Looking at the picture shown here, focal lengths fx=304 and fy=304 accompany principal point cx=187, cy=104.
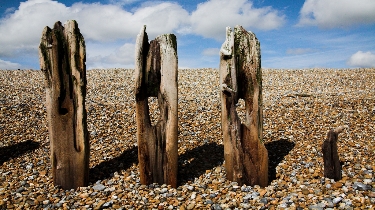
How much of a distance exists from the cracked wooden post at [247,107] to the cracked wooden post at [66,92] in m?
2.84

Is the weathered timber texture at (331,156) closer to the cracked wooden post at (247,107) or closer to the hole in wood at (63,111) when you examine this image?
the cracked wooden post at (247,107)

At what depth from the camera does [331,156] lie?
19.9 ft

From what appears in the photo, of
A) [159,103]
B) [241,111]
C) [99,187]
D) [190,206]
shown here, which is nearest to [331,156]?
[190,206]

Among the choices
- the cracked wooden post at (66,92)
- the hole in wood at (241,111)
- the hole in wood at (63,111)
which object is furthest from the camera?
the hole in wood at (241,111)

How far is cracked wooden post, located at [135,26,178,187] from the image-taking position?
19.2 ft

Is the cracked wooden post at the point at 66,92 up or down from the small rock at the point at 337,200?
up

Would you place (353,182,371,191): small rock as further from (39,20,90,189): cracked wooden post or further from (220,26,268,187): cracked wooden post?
(39,20,90,189): cracked wooden post

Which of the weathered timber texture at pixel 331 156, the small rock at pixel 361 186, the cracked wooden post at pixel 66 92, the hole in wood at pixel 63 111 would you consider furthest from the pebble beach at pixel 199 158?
the hole in wood at pixel 63 111

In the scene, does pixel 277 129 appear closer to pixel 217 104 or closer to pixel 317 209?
pixel 217 104

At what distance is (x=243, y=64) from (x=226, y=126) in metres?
1.28

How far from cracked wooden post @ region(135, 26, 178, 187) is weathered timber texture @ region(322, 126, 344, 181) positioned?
3025mm

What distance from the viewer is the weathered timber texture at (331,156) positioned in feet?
19.8

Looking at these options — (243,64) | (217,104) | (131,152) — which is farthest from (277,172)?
(217,104)

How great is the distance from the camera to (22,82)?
58.7 ft
